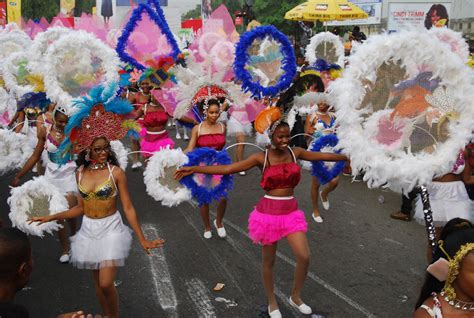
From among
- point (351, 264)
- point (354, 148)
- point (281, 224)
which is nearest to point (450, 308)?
point (354, 148)

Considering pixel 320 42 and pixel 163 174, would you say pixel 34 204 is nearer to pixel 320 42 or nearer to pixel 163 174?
pixel 163 174

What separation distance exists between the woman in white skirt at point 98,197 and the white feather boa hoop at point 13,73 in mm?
5396

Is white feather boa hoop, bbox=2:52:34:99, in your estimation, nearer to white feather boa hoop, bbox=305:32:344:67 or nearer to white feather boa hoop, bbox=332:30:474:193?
white feather boa hoop, bbox=305:32:344:67

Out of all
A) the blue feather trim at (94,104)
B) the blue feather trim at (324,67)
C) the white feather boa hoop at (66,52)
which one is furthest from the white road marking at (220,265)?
the blue feather trim at (324,67)

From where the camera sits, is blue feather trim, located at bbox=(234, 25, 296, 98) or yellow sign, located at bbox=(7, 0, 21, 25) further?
yellow sign, located at bbox=(7, 0, 21, 25)

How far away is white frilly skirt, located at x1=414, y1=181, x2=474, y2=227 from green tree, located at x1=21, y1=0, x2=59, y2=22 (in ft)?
119

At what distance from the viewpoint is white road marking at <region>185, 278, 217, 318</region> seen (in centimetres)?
436

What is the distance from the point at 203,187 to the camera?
4891 millimetres

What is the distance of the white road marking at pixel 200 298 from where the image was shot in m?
4.36

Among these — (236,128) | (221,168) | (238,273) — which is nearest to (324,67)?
(236,128)

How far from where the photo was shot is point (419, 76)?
2.63 metres

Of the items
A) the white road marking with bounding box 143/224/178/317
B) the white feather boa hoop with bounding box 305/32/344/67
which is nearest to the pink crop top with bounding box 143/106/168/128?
the white road marking with bounding box 143/224/178/317

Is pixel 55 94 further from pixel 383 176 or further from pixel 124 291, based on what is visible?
pixel 383 176

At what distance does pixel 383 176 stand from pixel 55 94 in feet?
13.7
